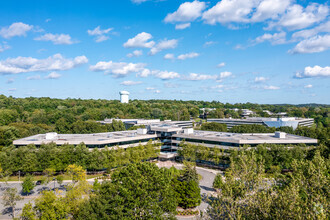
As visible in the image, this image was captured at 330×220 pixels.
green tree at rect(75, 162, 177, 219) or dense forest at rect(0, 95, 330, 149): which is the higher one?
dense forest at rect(0, 95, 330, 149)

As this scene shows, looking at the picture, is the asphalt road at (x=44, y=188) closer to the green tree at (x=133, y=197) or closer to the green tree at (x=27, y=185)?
the green tree at (x=27, y=185)

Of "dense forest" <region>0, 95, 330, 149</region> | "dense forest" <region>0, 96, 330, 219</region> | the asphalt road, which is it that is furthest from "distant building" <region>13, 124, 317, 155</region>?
"dense forest" <region>0, 95, 330, 149</region>

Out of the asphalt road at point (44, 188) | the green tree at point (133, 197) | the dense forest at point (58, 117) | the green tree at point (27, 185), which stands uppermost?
the dense forest at point (58, 117)

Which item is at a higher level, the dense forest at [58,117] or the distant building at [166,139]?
the dense forest at [58,117]

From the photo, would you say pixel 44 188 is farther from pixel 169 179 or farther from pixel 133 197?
pixel 169 179

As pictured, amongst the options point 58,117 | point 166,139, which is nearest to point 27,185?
point 166,139

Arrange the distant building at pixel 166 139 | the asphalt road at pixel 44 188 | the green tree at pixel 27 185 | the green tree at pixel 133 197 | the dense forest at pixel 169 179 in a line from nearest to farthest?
1. the dense forest at pixel 169 179
2. the green tree at pixel 133 197
3. the asphalt road at pixel 44 188
4. the green tree at pixel 27 185
5. the distant building at pixel 166 139

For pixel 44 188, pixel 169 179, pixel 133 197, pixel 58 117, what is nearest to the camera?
pixel 133 197

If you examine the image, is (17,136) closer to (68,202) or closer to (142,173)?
(68,202)

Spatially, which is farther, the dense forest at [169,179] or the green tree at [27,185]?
the green tree at [27,185]

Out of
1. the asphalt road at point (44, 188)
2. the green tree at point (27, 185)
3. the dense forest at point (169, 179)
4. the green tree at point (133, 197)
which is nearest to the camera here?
the dense forest at point (169, 179)

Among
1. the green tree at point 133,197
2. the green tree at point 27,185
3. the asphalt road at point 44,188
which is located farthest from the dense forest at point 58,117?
the green tree at point 133,197

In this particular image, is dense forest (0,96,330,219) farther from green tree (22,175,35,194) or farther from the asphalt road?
the asphalt road
